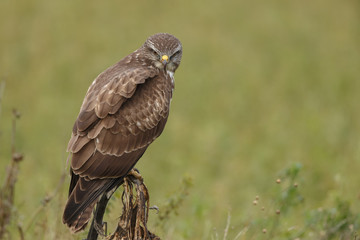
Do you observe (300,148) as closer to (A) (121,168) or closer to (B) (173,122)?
(B) (173,122)

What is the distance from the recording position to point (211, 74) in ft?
44.4

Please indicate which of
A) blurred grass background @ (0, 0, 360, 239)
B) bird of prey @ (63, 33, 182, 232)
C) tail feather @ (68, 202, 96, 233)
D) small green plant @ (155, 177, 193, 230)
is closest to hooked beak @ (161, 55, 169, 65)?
bird of prey @ (63, 33, 182, 232)

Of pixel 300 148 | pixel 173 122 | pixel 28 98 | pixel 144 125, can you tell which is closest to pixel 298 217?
pixel 300 148

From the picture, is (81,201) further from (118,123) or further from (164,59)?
(164,59)

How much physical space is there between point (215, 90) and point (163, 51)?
25.6ft

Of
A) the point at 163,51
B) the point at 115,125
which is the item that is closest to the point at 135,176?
the point at 115,125

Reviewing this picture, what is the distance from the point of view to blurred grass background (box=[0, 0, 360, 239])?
31.8 feet

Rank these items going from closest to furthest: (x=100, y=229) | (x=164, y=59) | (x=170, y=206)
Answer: (x=100, y=229) → (x=164, y=59) → (x=170, y=206)

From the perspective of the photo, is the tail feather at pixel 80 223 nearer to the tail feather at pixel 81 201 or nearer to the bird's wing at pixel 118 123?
the tail feather at pixel 81 201

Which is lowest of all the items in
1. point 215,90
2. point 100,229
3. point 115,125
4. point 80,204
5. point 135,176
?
point 100,229

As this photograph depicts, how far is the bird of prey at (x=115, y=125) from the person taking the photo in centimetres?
415

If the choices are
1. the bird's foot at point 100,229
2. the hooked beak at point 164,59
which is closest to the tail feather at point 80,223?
the bird's foot at point 100,229

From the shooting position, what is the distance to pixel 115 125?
Result: 4.54m

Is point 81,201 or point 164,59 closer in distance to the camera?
point 81,201
